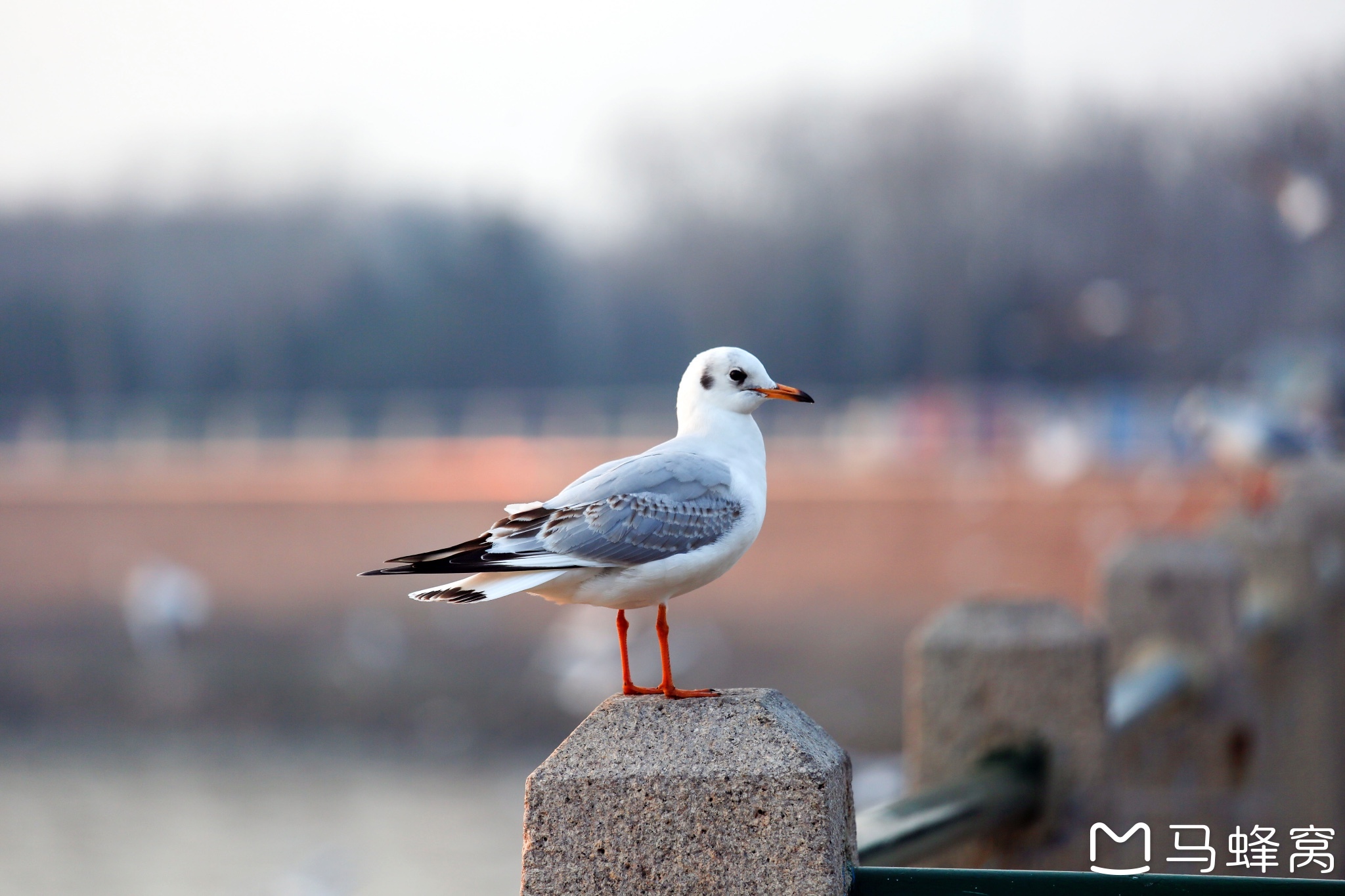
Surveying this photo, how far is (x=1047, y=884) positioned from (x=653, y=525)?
0.68 m

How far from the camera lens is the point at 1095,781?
3602mm

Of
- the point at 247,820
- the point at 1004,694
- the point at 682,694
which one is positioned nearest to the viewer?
the point at 682,694

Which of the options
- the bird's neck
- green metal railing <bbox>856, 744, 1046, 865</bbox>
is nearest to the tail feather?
the bird's neck

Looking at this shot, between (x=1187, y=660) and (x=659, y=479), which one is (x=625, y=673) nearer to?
(x=659, y=479)

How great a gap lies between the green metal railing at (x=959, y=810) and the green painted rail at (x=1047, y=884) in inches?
19.3

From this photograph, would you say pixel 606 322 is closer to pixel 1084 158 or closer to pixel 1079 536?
pixel 1084 158

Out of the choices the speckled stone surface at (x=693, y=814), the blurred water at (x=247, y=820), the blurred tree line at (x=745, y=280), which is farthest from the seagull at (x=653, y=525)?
the blurred tree line at (x=745, y=280)

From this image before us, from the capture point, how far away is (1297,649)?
713cm

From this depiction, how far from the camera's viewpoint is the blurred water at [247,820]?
16.2m

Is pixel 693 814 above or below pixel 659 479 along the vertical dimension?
below

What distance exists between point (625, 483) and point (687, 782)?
1.56 feet

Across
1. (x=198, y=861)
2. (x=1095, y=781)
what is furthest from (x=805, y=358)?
(x=1095, y=781)

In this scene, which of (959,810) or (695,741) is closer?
(695,741)

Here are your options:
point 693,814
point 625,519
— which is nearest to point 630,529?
point 625,519
